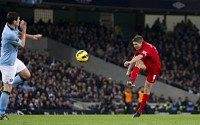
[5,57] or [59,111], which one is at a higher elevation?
[5,57]

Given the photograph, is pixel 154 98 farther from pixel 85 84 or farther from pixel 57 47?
pixel 57 47

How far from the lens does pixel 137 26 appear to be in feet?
128

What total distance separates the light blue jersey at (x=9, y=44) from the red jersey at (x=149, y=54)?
3489 mm

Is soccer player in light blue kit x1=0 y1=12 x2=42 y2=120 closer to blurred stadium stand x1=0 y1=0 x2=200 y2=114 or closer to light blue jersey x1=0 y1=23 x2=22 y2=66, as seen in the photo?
light blue jersey x1=0 y1=23 x2=22 y2=66

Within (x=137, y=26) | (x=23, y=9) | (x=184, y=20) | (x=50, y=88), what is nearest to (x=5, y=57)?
(x=50, y=88)

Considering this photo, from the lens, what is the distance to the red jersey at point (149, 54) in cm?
1260

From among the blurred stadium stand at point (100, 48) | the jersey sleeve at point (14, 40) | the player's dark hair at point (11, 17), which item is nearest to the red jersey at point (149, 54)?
the jersey sleeve at point (14, 40)

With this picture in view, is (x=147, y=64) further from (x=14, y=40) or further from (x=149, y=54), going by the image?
(x=14, y=40)

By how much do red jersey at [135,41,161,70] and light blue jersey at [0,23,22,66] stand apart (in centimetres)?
349

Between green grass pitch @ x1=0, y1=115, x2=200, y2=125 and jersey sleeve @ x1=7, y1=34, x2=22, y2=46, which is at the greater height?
jersey sleeve @ x1=7, y1=34, x2=22, y2=46

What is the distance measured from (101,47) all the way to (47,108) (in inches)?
432

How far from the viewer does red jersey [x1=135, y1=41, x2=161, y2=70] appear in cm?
1260

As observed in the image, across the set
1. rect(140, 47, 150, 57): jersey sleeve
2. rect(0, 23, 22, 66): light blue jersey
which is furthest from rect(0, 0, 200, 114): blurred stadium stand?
rect(0, 23, 22, 66): light blue jersey

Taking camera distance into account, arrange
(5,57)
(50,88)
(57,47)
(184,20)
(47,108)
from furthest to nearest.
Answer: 1. (184,20)
2. (57,47)
3. (50,88)
4. (47,108)
5. (5,57)
